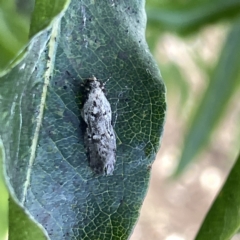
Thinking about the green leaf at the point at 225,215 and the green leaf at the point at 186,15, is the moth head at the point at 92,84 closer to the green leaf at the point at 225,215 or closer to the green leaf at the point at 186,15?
the green leaf at the point at 225,215

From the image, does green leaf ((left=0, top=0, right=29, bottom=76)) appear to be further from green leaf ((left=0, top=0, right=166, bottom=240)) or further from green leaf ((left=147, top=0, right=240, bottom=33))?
green leaf ((left=147, top=0, right=240, bottom=33))

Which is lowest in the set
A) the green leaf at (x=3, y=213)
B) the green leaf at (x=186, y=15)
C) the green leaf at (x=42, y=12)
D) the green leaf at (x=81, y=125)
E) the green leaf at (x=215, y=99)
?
the green leaf at (x=3, y=213)

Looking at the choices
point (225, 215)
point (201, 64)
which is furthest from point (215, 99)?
point (225, 215)

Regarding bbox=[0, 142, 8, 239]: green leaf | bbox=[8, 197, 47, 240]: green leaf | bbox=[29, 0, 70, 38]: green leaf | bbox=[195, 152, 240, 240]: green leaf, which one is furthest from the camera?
bbox=[0, 142, 8, 239]: green leaf

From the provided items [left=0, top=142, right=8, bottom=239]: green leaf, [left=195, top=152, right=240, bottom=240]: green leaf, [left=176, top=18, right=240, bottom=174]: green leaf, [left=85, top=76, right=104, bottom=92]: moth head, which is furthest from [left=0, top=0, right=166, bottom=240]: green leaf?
[left=176, top=18, right=240, bottom=174]: green leaf

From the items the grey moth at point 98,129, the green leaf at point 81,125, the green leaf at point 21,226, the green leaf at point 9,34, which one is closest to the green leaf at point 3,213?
the green leaf at point 9,34
